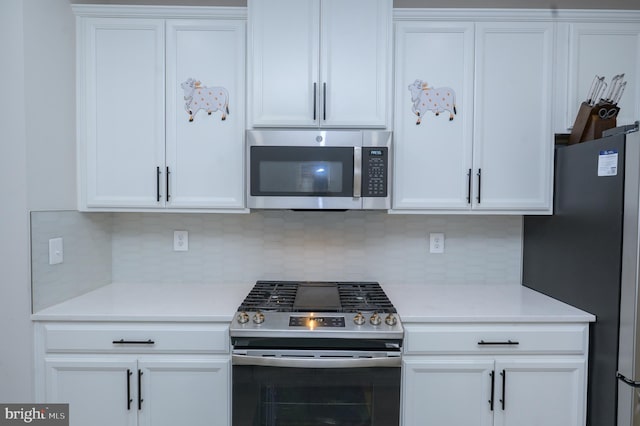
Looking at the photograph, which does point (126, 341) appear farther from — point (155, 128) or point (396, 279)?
point (396, 279)

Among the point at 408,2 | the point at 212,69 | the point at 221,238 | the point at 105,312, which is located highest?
the point at 408,2

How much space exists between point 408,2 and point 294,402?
2048 mm

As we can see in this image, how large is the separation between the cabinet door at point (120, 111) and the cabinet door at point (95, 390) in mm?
798

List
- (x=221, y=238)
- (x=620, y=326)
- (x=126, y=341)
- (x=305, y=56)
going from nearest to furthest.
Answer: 1. (x=620, y=326)
2. (x=126, y=341)
3. (x=305, y=56)
4. (x=221, y=238)

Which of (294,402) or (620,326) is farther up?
(620,326)

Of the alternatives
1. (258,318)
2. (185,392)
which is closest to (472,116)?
(258,318)

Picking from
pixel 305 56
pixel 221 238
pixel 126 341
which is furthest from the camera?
pixel 221 238

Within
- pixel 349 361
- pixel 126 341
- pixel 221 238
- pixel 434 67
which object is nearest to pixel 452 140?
pixel 434 67

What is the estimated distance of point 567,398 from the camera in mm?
1646

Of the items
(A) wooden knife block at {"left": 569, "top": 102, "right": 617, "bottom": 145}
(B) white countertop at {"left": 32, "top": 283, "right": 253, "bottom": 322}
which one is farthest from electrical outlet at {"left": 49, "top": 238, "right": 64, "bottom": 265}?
(A) wooden knife block at {"left": 569, "top": 102, "right": 617, "bottom": 145}

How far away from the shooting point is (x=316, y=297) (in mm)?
1883

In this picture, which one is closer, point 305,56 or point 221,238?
point 305,56

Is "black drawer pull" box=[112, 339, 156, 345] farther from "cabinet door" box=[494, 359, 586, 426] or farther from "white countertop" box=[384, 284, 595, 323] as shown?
"cabinet door" box=[494, 359, 586, 426]

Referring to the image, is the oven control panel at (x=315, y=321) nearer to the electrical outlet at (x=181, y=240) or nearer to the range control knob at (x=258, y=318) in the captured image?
the range control knob at (x=258, y=318)
